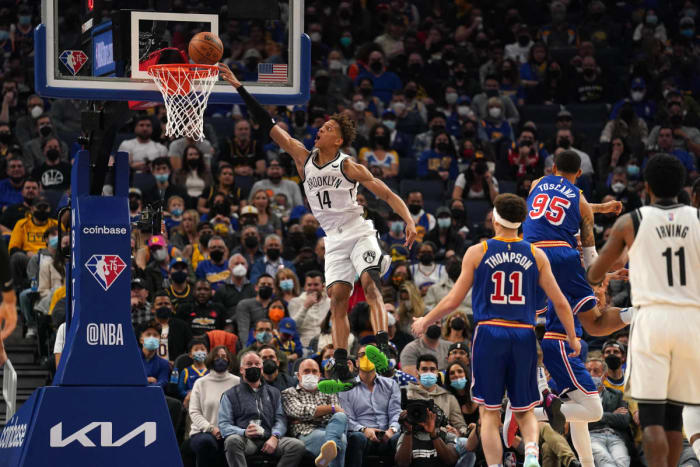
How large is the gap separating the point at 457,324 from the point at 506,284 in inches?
248

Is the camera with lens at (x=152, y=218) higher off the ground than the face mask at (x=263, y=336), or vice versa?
the camera with lens at (x=152, y=218)

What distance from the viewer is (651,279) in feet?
28.1

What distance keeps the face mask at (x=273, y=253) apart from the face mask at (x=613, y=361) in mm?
4993

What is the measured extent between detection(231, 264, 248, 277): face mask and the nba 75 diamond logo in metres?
5.50

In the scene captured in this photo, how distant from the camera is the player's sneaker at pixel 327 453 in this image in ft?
45.2

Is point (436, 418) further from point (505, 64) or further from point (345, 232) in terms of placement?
point (505, 64)

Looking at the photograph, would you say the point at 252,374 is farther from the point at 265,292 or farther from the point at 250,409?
the point at 265,292

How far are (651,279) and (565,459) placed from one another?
6.01m

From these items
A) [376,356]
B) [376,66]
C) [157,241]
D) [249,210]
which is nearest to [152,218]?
[376,356]

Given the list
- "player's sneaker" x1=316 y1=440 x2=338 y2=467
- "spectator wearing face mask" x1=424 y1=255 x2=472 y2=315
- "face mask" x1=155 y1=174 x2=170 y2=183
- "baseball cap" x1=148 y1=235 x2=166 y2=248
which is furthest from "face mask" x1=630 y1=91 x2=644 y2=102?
"player's sneaker" x1=316 y1=440 x2=338 y2=467

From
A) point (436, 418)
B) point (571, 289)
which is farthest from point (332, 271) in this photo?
point (436, 418)

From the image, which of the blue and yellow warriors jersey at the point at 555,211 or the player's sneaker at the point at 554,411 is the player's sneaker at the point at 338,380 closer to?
the player's sneaker at the point at 554,411

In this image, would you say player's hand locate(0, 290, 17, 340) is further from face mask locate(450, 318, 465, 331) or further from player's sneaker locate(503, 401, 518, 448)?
face mask locate(450, 318, 465, 331)

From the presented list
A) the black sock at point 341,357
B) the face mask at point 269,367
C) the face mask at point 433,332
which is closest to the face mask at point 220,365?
the face mask at point 269,367
